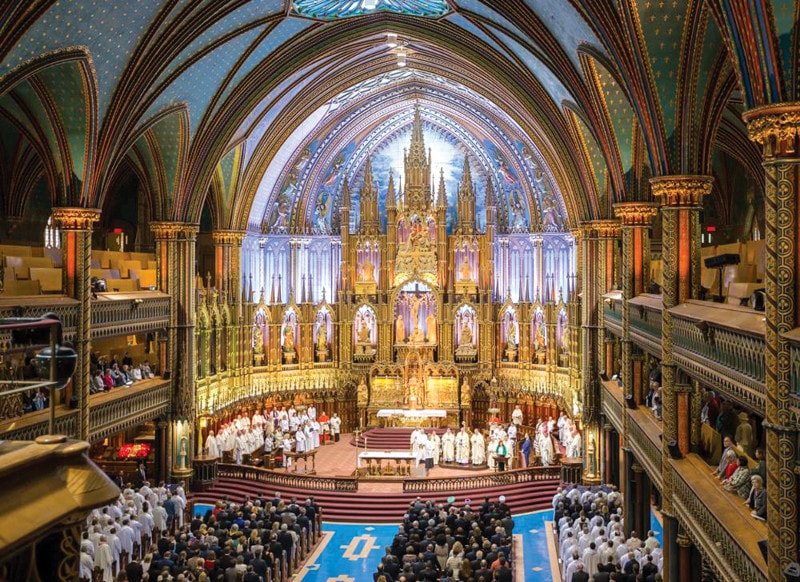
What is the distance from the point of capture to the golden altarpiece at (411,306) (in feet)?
110

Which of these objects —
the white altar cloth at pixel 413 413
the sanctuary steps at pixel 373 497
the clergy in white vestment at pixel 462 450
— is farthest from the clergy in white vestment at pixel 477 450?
the white altar cloth at pixel 413 413

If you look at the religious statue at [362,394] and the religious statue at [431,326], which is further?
the religious statue at [431,326]

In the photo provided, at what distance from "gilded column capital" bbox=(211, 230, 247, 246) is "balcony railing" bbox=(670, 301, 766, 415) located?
2089cm

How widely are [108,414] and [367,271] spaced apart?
641 inches

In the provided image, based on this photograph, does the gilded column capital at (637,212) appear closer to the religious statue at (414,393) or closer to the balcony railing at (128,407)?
the balcony railing at (128,407)

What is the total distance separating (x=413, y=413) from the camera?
3269 centimetres

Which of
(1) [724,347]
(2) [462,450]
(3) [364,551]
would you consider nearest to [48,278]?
(3) [364,551]

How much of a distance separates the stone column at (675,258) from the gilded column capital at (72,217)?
45.3 ft

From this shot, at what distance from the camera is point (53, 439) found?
2984 mm

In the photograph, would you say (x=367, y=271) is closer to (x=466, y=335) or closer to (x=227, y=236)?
(x=466, y=335)

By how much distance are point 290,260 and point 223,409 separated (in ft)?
27.0

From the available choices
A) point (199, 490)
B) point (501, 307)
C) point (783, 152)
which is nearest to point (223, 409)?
point (199, 490)

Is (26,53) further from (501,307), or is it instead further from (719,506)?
(501,307)

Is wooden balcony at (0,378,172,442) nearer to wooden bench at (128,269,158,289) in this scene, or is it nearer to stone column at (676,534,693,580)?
wooden bench at (128,269,158,289)
